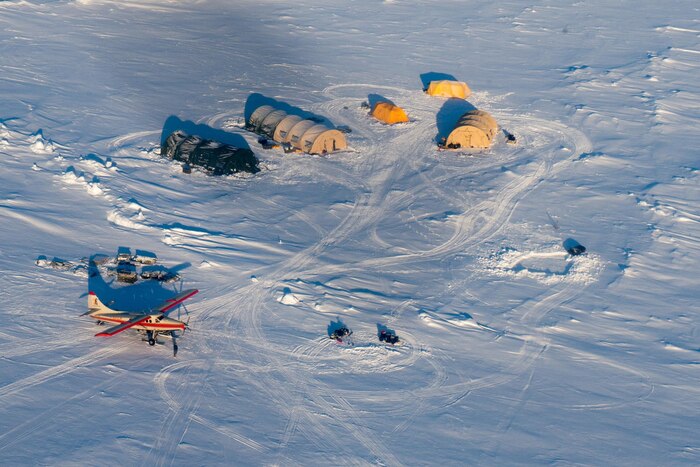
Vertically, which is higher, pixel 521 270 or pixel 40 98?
pixel 40 98

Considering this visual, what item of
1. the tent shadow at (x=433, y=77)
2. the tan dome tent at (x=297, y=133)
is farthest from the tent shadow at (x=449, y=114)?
the tan dome tent at (x=297, y=133)

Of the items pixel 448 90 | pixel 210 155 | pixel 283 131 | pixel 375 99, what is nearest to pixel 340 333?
pixel 210 155

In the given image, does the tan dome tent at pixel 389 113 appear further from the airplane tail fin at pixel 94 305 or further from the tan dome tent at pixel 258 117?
the airplane tail fin at pixel 94 305

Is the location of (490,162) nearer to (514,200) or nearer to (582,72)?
(514,200)

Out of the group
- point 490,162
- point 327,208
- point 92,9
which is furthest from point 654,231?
point 92,9

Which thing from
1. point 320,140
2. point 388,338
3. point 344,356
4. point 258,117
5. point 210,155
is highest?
point 258,117

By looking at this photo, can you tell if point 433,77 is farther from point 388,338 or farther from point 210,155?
point 388,338
